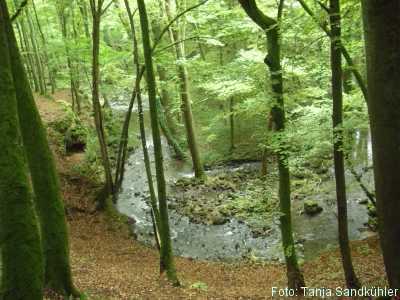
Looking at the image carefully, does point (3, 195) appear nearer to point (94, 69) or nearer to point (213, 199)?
point (94, 69)

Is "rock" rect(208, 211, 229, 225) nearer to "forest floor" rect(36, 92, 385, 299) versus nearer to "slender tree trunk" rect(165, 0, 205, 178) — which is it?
"forest floor" rect(36, 92, 385, 299)

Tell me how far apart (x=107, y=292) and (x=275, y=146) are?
14.5 feet

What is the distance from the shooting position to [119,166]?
56.8 feet

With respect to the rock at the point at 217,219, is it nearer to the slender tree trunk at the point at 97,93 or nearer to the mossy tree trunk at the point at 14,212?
the slender tree trunk at the point at 97,93

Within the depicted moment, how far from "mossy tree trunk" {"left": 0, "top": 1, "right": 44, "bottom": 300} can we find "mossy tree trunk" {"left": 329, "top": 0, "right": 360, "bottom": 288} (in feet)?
16.2

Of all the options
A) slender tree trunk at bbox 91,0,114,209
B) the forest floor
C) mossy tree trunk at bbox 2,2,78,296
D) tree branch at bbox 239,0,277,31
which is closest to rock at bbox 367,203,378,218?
the forest floor

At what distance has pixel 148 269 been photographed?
11492 millimetres

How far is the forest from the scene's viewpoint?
4287mm

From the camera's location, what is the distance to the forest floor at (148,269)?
872cm

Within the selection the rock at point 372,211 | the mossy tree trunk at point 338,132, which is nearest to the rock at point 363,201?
the rock at point 372,211

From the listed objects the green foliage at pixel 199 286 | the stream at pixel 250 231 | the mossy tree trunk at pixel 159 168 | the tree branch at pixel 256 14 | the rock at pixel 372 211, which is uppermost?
the tree branch at pixel 256 14

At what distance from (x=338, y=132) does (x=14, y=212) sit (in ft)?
18.8

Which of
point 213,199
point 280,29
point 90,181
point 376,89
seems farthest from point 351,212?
point 376,89

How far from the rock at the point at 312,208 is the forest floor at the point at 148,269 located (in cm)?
298
